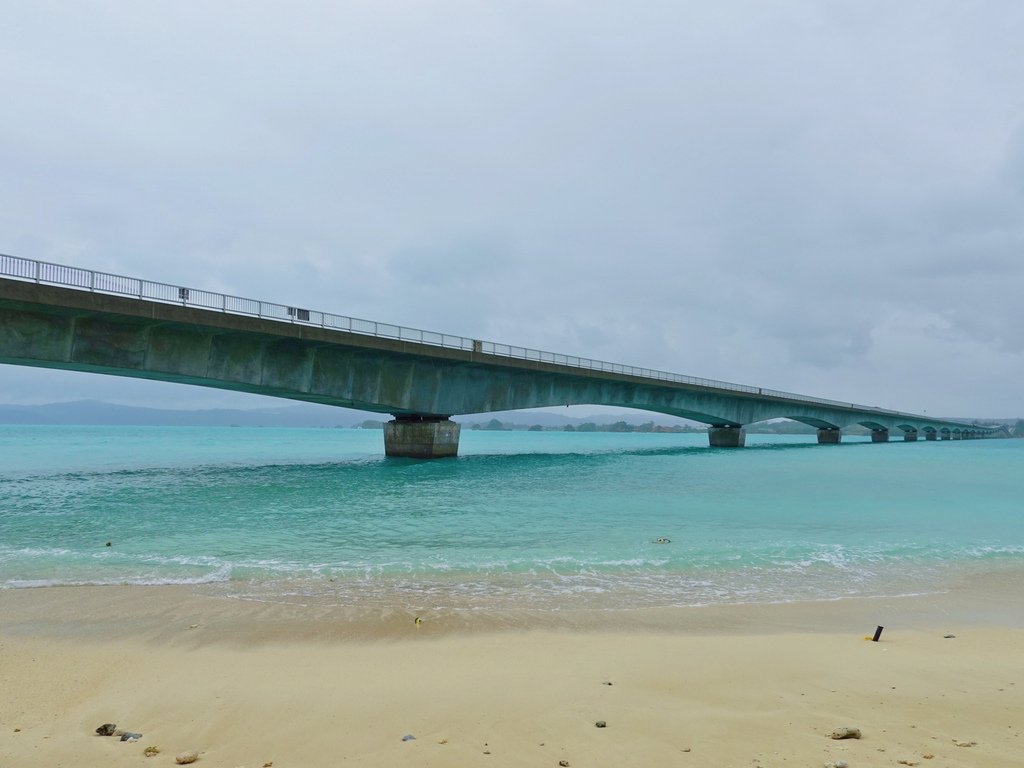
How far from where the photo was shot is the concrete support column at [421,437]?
45.6m

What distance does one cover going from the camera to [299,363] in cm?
3634

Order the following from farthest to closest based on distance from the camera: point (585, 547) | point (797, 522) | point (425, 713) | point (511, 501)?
1. point (511, 501)
2. point (797, 522)
3. point (585, 547)
4. point (425, 713)

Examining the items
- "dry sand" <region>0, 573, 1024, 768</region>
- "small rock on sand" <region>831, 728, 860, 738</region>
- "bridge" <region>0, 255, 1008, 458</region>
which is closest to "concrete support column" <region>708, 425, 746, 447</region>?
"bridge" <region>0, 255, 1008, 458</region>

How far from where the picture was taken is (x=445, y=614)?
27.9ft

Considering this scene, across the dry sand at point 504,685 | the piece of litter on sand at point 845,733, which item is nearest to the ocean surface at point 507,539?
the dry sand at point 504,685

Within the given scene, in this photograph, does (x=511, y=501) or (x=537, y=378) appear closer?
(x=511, y=501)

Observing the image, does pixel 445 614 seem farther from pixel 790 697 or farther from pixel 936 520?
pixel 936 520

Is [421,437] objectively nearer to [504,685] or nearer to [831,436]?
[504,685]

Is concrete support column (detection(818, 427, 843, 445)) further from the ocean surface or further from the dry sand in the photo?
the dry sand

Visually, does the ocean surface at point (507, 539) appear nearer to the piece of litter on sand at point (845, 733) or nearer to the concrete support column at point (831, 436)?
the piece of litter on sand at point (845, 733)

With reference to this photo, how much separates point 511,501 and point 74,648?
51.6 feet

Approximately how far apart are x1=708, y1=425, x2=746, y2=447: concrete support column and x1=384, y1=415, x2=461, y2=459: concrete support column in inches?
1798

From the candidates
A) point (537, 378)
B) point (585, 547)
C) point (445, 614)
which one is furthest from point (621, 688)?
point (537, 378)

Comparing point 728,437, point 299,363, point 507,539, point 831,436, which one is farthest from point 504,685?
point 831,436
